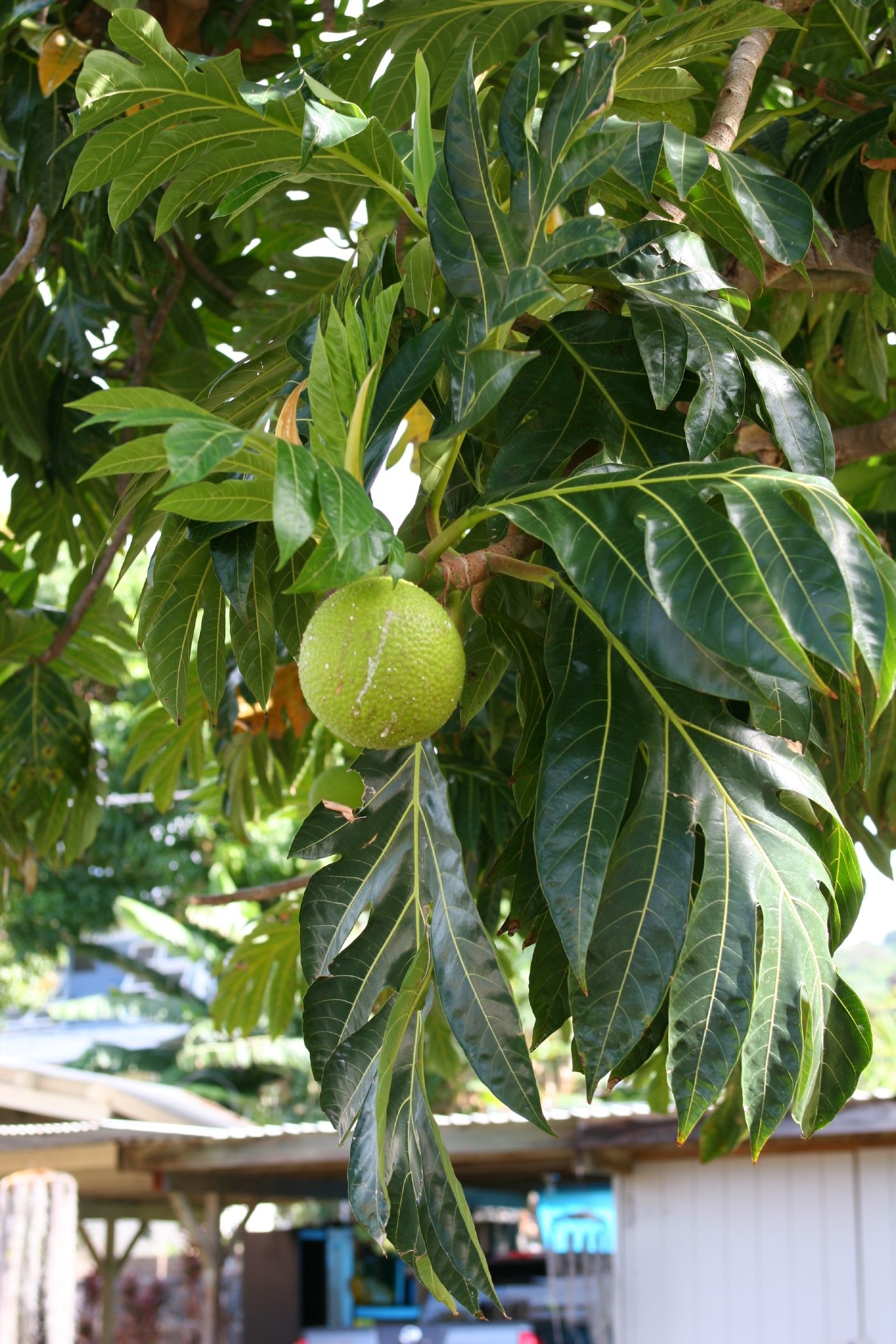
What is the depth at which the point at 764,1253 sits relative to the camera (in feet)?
15.8

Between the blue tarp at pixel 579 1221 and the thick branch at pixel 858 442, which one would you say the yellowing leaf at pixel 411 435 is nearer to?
the thick branch at pixel 858 442

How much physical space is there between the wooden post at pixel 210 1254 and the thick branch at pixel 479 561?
651cm

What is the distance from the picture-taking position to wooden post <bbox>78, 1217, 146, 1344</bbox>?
7.45 metres

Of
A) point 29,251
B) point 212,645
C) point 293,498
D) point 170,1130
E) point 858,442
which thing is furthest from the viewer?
point 170,1130

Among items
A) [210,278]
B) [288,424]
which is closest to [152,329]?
[210,278]

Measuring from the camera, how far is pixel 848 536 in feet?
2.82

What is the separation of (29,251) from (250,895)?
1187 mm

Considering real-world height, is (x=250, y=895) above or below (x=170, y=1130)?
above

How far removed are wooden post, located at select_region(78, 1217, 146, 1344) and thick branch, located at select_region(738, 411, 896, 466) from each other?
675 cm

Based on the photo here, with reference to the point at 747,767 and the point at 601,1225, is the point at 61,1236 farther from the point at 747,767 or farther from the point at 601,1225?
the point at 747,767

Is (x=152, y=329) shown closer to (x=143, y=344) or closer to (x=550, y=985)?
(x=143, y=344)

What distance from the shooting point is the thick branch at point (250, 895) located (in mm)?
2320

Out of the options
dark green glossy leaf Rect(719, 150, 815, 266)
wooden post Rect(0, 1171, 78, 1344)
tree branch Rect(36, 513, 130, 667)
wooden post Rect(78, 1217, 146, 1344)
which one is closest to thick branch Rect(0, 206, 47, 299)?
tree branch Rect(36, 513, 130, 667)

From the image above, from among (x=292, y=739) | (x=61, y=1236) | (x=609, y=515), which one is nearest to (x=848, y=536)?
(x=609, y=515)
